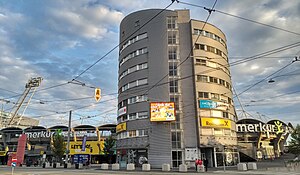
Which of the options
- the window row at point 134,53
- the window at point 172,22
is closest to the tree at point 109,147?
the window row at point 134,53

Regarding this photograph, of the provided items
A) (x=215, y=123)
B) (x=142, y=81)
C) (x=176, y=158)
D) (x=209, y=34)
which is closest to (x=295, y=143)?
(x=215, y=123)

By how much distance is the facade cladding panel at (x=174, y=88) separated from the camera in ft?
147

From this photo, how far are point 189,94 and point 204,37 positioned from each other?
11475 millimetres

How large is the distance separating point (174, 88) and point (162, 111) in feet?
17.5

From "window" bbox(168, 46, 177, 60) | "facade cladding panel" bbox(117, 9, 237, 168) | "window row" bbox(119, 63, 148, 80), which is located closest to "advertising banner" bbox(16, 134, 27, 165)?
"facade cladding panel" bbox(117, 9, 237, 168)

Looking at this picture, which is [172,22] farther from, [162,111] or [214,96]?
[162,111]

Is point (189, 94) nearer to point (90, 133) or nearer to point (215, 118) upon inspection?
point (215, 118)

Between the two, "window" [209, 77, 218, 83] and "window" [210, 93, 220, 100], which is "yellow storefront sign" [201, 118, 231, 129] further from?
"window" [209, 77, 218, 83]

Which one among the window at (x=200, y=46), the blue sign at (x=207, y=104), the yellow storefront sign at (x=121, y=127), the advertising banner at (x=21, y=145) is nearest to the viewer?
the blue sign at (x=207, y=104)

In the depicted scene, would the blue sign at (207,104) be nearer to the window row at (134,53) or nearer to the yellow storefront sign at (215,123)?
the yellow storefront sign at (215,123)

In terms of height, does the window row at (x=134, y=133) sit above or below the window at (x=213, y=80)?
below

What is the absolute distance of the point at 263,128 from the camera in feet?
A: 208

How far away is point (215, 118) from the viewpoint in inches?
1812

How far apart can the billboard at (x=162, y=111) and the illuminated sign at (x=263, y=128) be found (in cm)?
2328
